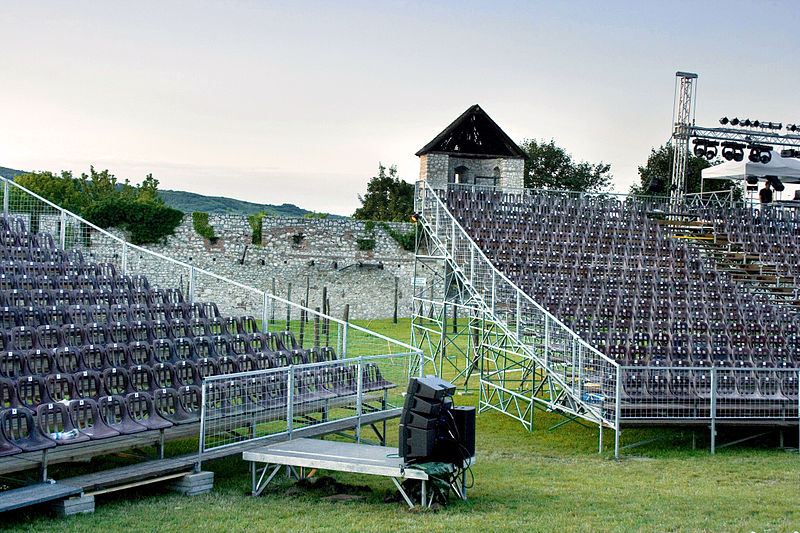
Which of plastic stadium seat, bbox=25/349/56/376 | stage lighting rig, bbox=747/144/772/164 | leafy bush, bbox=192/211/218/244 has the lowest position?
plastic stadium seat, bbox=25/349/56/376

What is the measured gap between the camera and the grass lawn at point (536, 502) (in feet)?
22.7

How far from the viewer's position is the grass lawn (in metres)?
6.93

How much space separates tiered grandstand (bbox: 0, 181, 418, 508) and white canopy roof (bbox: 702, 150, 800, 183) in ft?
37.1

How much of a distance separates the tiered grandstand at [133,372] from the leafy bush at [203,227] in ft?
50.5

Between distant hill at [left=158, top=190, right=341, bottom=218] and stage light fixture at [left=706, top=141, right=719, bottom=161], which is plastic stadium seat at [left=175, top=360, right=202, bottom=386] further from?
distant hill at [left=158, top=190, right=341, bottom=218]

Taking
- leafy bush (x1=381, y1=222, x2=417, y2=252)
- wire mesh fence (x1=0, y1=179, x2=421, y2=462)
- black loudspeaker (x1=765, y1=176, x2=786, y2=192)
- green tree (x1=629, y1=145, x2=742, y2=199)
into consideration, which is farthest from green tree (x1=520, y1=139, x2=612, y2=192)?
wire mesh fence (x1=0, y1=179, x2=421, y2=462)

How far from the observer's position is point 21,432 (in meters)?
7.69

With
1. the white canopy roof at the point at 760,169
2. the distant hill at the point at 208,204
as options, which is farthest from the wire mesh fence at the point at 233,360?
the distant hill at the point at 208,204

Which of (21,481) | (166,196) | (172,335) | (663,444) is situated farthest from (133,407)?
(166,196)

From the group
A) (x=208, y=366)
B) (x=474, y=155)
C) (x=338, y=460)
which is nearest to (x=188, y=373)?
(x=208, y=366)

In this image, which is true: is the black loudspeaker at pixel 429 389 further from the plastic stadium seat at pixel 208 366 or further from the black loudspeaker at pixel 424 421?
the plastic stadium seat at pixel 208 366

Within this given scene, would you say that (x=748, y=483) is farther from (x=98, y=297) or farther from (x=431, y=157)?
(x=431, y=157)

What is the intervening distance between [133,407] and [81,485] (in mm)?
1480

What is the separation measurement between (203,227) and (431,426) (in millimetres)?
23805
